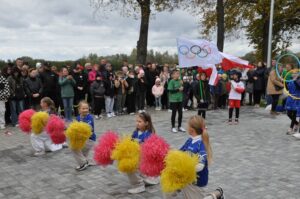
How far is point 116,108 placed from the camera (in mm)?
15195

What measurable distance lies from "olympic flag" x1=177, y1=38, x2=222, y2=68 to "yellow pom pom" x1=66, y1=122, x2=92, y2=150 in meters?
5.49

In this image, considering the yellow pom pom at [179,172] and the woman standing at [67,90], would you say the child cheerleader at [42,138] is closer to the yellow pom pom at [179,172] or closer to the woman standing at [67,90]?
the woman standing at [67,90]

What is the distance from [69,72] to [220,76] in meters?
6.67

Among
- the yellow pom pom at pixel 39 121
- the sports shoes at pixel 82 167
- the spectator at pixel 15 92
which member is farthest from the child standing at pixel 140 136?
the spectator at pixel 15 92

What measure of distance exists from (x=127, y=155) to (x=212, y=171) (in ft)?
7.55

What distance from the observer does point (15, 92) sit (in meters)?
12.0

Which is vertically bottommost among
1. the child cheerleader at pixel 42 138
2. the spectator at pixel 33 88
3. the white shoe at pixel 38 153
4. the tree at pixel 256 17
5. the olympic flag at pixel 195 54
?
the white shoe at pixel 38 153

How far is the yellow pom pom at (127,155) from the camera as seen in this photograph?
5.58 m

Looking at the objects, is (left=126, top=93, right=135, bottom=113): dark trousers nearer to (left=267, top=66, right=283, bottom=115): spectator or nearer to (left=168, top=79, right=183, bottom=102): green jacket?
(left=168, top=79, right=183, bottom=102): green jacket

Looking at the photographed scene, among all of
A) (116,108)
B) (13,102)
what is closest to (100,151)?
(13,102)

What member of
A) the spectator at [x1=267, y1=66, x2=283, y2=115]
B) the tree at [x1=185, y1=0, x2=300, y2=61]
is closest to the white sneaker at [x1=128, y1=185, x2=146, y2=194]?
the spectator at [x1=267, y1=66, x2=283, y2=115]

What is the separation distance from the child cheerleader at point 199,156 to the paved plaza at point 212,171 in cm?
109

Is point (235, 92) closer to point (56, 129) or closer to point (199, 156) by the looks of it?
point (56, 129)

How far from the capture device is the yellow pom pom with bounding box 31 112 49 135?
7.98 metres
